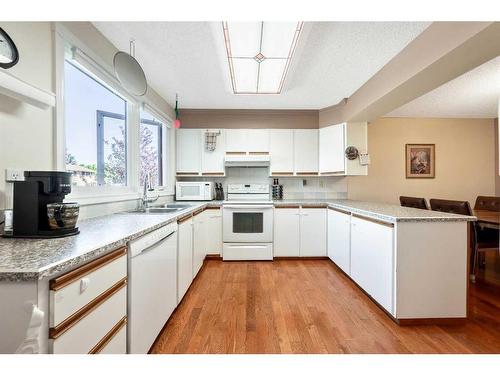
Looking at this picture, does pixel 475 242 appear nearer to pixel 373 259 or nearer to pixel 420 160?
pixel 373 259

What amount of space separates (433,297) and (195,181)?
3.34 meters

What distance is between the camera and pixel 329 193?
159 inches

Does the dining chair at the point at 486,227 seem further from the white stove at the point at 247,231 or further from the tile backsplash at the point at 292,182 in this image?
the white stove at the point at 247,231

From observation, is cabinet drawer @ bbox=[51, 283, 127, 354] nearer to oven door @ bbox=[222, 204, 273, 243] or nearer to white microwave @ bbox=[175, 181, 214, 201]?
oven door @ bbox=[222, 204, 273, 243]

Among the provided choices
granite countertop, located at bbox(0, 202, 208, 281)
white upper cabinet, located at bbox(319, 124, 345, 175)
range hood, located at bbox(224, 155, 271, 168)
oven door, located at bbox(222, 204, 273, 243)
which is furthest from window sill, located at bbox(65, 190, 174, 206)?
white upper cabinet, located at bbox(319, 124, 345, 175)

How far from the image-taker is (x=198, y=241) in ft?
9.56

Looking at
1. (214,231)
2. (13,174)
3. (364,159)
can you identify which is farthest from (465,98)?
(13,174)

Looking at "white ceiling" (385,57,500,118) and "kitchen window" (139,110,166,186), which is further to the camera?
"kitchen window" (139,110,166,186)

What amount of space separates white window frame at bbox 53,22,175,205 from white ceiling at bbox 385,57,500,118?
3515 mm

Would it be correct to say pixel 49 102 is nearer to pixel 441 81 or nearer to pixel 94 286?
pixel 94 286

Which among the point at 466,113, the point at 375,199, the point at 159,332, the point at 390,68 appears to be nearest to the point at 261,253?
the point at 159,332

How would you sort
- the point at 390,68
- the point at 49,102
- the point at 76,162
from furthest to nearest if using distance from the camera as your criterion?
the point at 390,68 → the point at 76,162 → the point at 49,102

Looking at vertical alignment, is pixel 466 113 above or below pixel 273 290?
above

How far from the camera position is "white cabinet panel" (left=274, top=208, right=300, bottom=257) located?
347 centimetres
